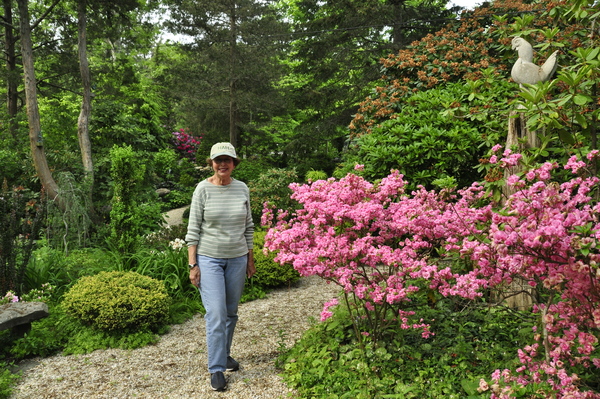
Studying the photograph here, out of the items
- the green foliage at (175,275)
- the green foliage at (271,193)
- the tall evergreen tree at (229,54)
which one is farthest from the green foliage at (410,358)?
the tall evergreen tree at (229,54)

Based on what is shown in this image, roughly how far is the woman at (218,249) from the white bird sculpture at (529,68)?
7.32 feet

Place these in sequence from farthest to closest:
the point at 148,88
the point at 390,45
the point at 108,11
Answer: the point at 148,88 → the point at 390,45 → the point at 108,11

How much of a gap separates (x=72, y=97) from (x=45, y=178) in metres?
7.34

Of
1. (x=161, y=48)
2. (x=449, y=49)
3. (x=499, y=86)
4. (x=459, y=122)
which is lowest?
(x=459, y=122)

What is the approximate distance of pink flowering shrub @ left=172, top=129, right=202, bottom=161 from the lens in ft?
59.9

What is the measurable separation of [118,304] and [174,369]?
1.01 m

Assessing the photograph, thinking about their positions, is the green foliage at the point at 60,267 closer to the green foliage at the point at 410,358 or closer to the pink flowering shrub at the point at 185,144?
the green foliage at the point at 410,358

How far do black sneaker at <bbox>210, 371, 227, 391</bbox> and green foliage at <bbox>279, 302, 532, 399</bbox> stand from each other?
1.58ft

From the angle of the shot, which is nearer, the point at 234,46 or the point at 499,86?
the point at 499,86

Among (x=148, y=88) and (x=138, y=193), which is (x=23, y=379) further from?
(x=148, y=88)

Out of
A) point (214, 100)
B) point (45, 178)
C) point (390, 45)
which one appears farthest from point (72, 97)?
point (390, 45)

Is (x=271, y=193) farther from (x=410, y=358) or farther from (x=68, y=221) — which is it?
(x=410, y=358)

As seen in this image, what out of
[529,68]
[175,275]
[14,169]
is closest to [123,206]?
[175,275]

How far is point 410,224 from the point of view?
2.78m
